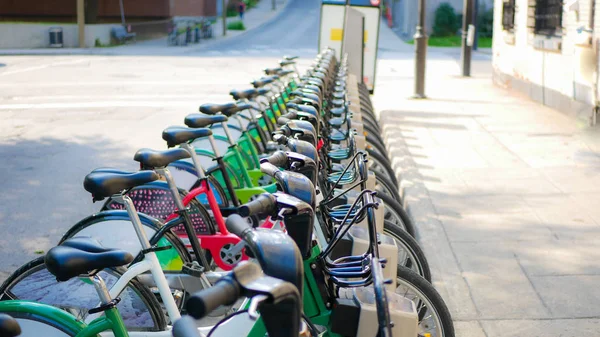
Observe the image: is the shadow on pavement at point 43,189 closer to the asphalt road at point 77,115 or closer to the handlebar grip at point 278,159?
the asphalt road at point 77,115

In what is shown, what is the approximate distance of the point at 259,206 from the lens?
220 cm

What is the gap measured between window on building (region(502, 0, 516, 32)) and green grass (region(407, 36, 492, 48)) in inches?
839

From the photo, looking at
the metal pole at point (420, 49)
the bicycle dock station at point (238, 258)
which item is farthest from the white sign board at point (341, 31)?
the bicycle dock station at point (238, 258)

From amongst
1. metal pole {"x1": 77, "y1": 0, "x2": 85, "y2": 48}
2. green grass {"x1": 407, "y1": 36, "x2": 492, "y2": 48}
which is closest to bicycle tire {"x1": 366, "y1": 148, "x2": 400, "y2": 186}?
metal pole {"x1": 77, "y1": 0, "x2": 85, "y2": 48}

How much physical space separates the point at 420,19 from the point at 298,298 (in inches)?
592

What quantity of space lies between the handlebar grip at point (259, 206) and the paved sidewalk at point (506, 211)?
8.22 feet

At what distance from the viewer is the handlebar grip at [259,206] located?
215 centimetres

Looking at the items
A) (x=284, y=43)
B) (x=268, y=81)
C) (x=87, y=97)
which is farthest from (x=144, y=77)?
(x=284, y=43)

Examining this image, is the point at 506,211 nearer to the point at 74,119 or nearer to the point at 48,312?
the point at 48,312

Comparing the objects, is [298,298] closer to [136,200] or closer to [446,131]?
[136,200]

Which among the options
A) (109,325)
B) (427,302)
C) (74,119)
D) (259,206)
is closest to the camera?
(259,206)

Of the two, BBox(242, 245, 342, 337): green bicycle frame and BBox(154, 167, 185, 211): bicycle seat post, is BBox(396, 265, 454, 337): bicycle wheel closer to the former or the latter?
BBox(242, 245, 342, 337): green bicycle frame

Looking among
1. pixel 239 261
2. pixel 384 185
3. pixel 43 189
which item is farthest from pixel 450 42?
pixel 239 261

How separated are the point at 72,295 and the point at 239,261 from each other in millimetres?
825
